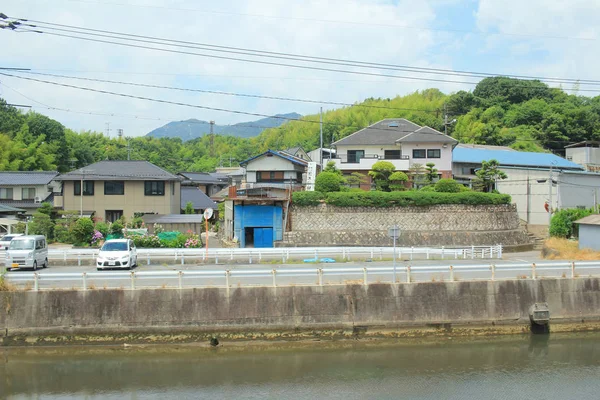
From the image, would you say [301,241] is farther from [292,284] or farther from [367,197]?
[292,284]

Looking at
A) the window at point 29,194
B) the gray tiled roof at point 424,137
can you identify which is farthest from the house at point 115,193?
the gray tiled roof at point 424,137

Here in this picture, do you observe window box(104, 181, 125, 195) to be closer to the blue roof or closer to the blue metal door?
the blue metal door

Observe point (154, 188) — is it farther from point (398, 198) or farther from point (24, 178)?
point (398, 198)

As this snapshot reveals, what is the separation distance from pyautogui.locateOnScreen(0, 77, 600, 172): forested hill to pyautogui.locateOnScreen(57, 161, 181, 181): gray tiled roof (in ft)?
70.3

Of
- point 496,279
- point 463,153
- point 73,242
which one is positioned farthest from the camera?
point 463,153

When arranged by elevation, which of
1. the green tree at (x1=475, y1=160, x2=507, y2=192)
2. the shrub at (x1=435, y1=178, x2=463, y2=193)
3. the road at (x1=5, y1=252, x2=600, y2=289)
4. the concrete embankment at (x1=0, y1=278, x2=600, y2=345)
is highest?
the green tree at (x1=475, y1=160, x2=507, y2=192)

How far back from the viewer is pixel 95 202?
40469 millimetres

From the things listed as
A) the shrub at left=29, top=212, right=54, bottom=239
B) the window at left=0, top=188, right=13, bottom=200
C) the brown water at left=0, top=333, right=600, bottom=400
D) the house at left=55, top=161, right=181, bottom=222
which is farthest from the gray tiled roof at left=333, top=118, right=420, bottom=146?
the window at left=0, top=188, right=13, bottom=200

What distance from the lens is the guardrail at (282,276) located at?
Result: 62.3 ft

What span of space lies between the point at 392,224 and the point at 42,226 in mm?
23406

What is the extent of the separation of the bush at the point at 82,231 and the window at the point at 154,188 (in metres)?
7.80

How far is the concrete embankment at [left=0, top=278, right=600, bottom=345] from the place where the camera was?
18.4 meters

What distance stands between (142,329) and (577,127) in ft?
217

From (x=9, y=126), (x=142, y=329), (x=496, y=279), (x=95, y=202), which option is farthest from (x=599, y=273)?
(x=9, y=126)
